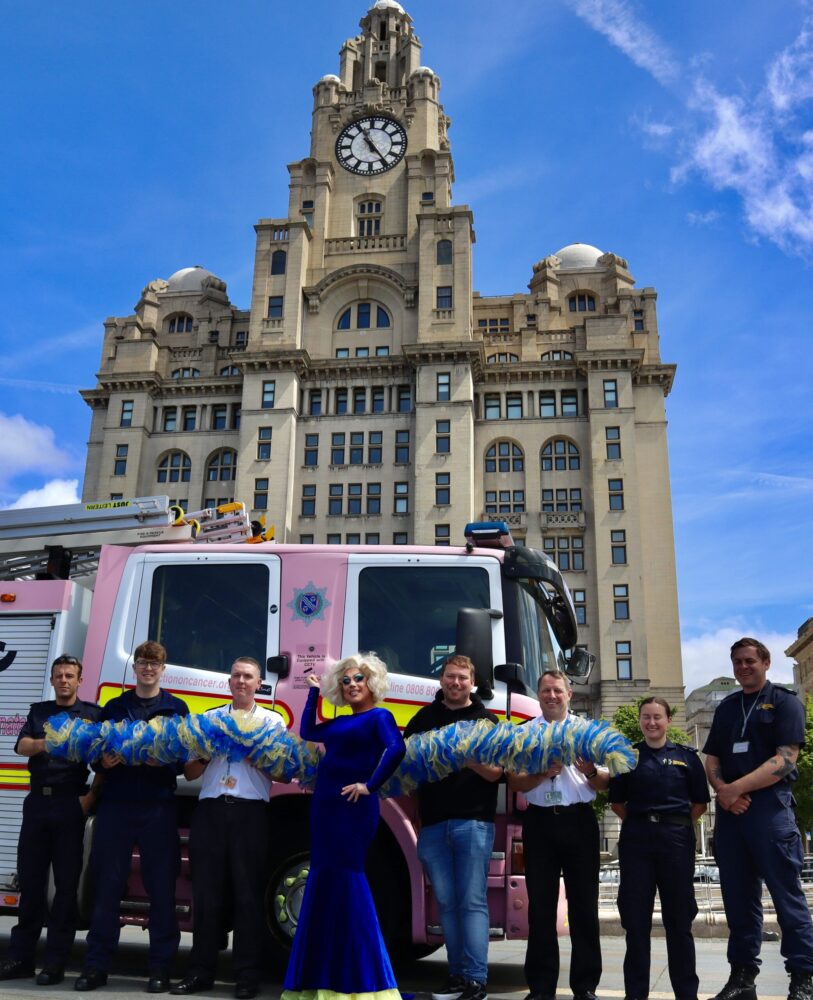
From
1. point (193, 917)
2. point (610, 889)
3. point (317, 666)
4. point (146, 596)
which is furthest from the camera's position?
point (610, 889)

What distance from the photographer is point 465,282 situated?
186ft

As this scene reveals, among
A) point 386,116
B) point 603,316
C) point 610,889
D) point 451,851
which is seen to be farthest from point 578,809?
point 386,116

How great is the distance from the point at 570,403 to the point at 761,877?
169ft

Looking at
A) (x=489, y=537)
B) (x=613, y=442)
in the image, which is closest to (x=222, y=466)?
(x=613, y=442)

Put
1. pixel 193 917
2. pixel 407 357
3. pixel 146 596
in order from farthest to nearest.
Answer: pixel 407 357
pixel 146 596
pixel 193 917

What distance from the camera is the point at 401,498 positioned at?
54219 millimetres

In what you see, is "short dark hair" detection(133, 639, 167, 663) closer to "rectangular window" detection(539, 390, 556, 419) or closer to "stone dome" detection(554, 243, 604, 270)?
"rectangular window" detection(539, 390, 556, 419)

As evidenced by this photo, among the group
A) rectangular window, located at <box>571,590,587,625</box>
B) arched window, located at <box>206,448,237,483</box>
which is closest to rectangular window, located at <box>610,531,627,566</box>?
rectangular window, located at <box>571,590,587,625</box>

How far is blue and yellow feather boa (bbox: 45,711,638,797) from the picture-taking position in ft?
20.8

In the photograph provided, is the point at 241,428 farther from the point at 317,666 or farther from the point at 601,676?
the point at 317,666

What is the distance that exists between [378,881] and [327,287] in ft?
179

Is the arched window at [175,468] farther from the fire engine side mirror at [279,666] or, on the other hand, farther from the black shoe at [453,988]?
the black shoe at [453,988]

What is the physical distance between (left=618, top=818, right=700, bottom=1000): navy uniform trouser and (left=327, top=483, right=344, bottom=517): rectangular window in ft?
158

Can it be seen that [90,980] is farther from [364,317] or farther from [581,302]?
[581,302]
